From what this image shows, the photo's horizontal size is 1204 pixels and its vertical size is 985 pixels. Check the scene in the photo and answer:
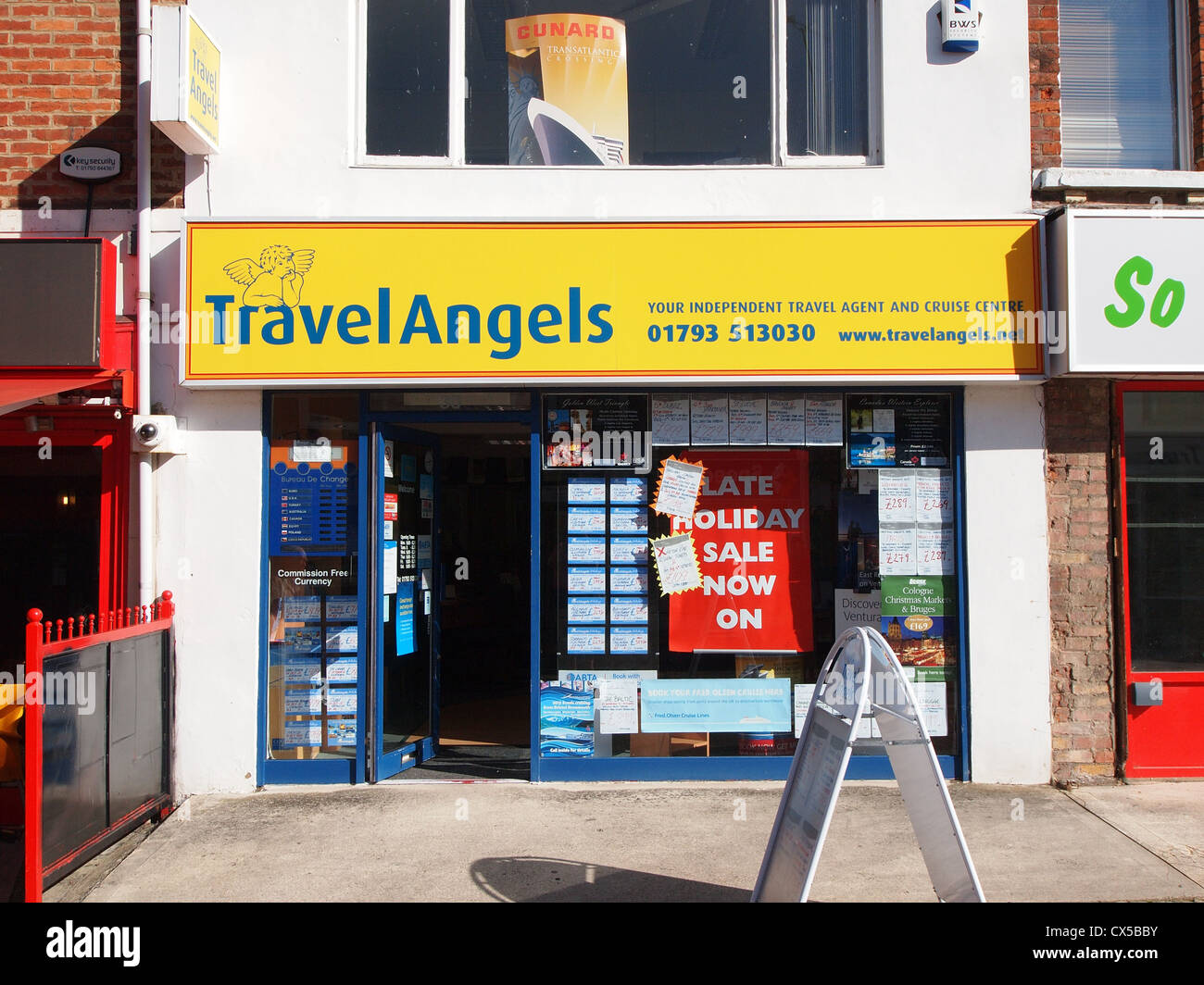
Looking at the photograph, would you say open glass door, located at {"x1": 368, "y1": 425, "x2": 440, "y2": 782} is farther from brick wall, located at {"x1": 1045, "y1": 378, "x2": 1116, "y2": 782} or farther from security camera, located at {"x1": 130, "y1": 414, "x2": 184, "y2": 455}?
brick wall, located at {"x1": 1045, "y1": 378, "x2": 1116, "y2": 782}

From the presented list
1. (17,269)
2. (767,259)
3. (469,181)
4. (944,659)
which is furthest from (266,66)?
(944,659)

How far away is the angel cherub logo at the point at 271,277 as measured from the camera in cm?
668

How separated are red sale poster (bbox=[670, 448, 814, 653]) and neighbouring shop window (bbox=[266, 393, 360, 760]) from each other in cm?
240

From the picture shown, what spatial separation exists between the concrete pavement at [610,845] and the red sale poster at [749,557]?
1.07 metres

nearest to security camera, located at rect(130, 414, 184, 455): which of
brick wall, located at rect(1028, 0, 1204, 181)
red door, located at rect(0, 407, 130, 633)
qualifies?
red door, located at rect(0, 407, 130, 633)

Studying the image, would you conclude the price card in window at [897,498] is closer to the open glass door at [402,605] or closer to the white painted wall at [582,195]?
the white painted wall at [582,195]

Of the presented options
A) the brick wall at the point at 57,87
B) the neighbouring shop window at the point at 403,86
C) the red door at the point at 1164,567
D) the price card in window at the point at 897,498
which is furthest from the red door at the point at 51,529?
→ the red door at the point at 1164,567

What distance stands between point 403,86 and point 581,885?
5713 millimetres

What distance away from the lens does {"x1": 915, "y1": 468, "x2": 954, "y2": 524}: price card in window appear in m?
6.96

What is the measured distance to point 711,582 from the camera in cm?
698

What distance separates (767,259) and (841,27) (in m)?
2.06

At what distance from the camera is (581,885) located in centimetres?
512

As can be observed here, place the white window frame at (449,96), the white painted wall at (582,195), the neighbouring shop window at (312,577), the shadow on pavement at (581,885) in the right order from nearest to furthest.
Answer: the shadow on pavement at (581,885) < the white painted wall at (582,195) < the neighbouring shop window at (312,577) < the white window frame at (449,96)

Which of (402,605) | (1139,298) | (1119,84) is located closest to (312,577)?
(402,605)
